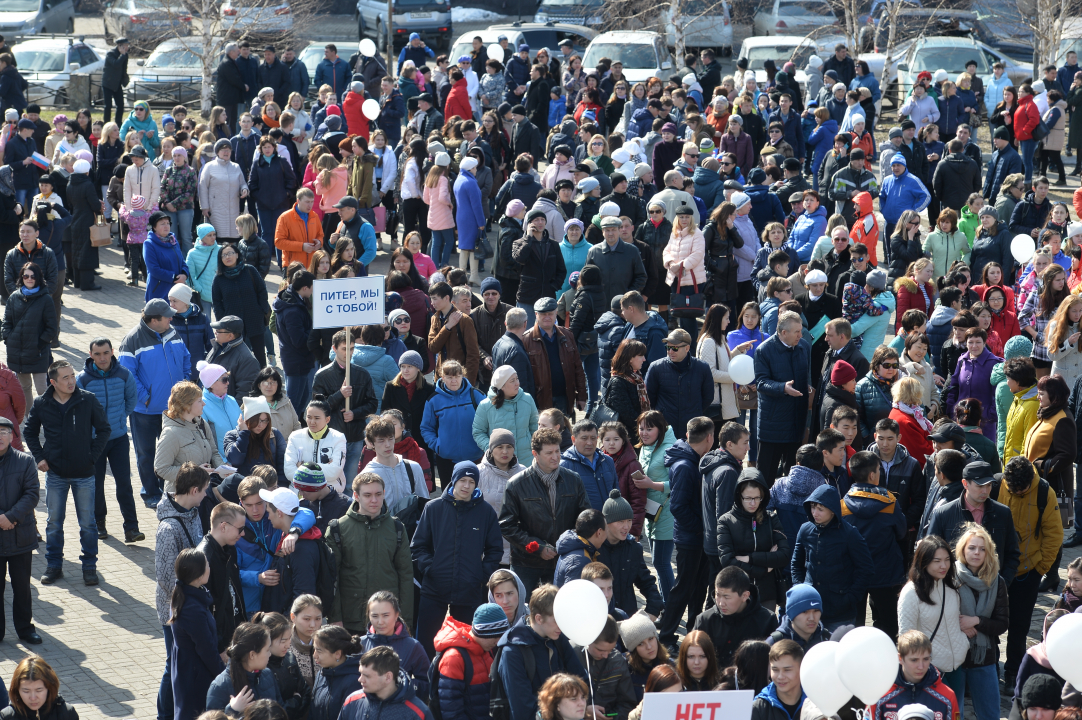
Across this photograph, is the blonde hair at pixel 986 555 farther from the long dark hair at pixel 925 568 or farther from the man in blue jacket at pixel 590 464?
the man in blue jacket at pixel 590 464

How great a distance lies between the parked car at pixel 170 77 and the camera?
27594 mm

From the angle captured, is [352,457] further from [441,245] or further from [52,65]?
[52,65]

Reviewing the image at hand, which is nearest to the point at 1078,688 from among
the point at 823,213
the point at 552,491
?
the point at 552,491

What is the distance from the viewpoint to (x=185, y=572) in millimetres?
7035

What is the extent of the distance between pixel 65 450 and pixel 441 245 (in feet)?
24.8

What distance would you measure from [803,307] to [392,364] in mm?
3953

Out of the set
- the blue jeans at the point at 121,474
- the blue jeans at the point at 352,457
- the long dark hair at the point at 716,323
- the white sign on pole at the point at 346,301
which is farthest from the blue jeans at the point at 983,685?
the blue jeans at the point at 121,474

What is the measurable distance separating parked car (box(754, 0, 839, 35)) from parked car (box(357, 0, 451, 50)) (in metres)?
8.36

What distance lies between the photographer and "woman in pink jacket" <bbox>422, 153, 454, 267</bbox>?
16078 mm

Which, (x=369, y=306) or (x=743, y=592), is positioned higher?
(x=369, y=306)

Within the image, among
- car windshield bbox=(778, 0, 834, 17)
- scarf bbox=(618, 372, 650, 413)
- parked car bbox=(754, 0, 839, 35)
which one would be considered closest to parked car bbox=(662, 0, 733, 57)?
parked car bbox=(754, 0, 839, 35)

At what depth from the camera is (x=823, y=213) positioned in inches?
563

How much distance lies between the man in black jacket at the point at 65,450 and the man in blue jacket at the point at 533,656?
14.6ft

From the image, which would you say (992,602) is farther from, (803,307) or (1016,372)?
(803,307)
